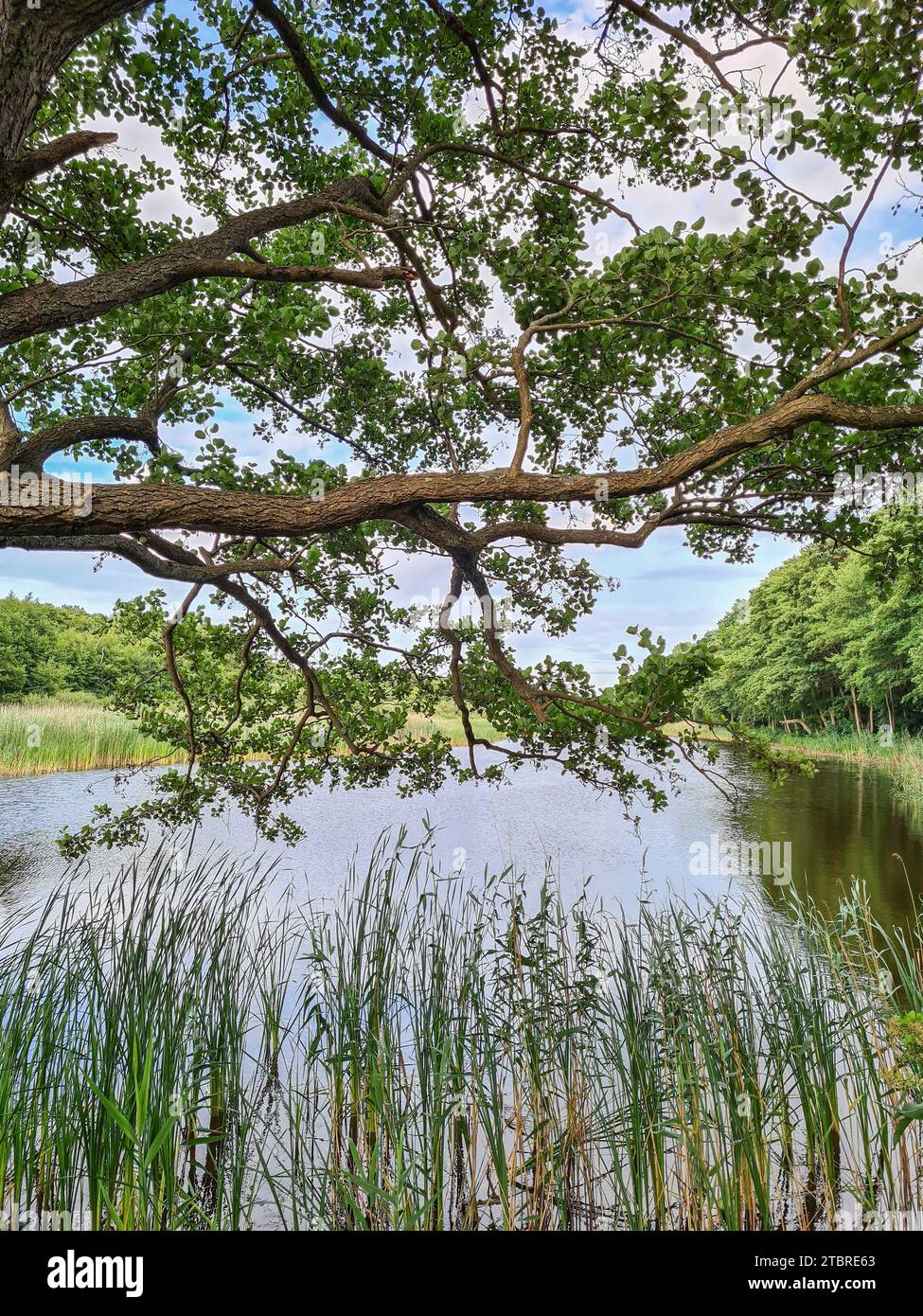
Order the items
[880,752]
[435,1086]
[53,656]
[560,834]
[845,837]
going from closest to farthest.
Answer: [435,1086] < [560,834] < [845,837] < [53,656] < [880,752]

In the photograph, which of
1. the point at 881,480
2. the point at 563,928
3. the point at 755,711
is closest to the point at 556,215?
the point at 881,480

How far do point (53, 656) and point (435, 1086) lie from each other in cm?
991

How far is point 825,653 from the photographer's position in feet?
63.0

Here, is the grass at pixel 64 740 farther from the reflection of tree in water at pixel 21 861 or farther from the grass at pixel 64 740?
the reflection of tree in water at pixel 21 861

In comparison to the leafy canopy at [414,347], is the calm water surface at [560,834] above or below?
below

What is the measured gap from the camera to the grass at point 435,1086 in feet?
6.84

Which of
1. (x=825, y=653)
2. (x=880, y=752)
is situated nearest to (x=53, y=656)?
(x=880, y=752)

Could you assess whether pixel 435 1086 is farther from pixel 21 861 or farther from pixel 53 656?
pixel 53 656

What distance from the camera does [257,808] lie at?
13.7 feet

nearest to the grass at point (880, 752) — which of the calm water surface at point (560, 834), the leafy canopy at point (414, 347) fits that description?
the calm water surface at point (560, 834)

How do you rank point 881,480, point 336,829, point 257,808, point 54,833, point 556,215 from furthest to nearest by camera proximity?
1. point 336,829
2. point 54,833
3. point 257,808
4. point 556,215
5. point 881,480

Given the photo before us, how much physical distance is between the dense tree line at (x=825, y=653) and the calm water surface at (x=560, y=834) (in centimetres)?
469
